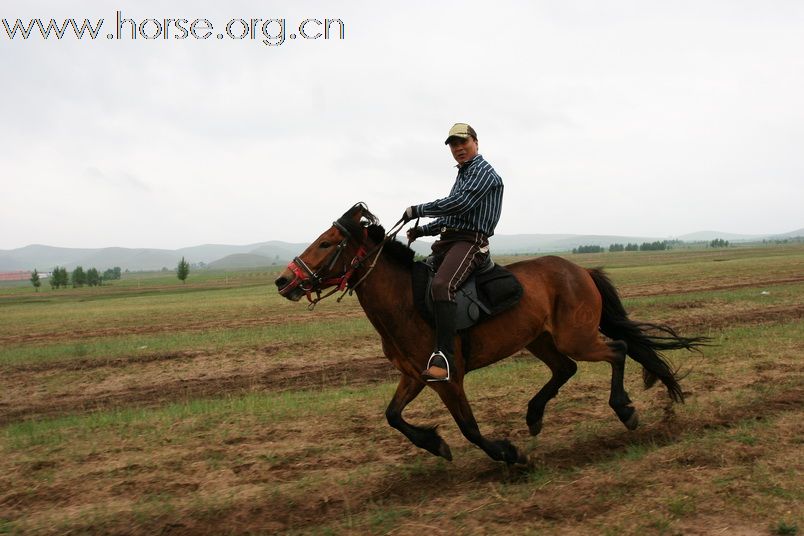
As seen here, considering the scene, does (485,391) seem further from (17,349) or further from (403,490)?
(17,349)

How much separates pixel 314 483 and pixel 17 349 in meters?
17.7

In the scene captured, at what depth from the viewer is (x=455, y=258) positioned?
235 inches

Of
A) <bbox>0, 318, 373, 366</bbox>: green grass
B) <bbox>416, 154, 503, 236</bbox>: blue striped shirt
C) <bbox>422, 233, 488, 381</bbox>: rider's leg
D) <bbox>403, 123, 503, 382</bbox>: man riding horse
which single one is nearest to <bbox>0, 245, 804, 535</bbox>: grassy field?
<bbox>422, 233, 488, 381</bbox>: rider's leg

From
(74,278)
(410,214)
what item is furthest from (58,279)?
(410,214)

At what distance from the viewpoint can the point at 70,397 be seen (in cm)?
1162

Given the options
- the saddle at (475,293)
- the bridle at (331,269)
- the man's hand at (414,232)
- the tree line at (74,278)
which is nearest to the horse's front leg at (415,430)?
the saddle at (475,293)

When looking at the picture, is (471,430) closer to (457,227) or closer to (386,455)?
(386,455)

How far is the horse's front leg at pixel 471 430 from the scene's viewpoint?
558 centimetres

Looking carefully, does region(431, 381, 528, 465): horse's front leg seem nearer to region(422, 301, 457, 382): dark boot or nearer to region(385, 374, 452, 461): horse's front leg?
region(422, 301, 457, 382): dark boot

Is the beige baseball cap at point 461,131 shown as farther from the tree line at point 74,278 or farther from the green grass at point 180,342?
the tree line at point 74,278

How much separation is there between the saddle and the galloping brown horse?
105 mm

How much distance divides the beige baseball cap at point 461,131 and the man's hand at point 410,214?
93cm

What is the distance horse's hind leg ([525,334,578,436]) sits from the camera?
6688 millimetres

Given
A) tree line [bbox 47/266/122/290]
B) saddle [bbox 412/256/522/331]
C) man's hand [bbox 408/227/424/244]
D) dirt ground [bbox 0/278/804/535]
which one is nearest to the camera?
dirt ground [bbox 0/278/804/535]
